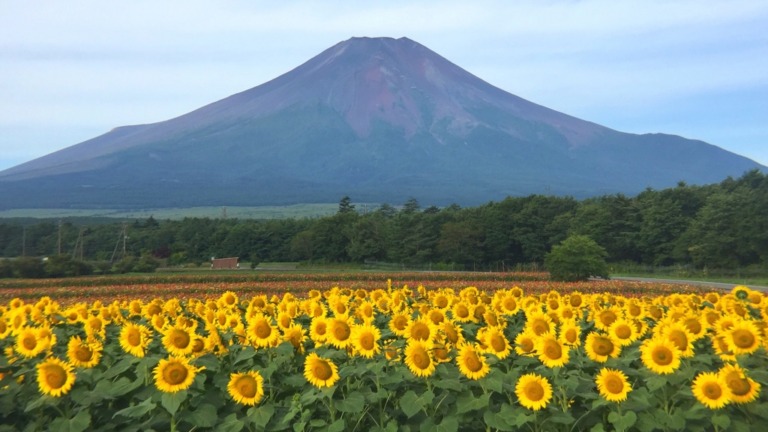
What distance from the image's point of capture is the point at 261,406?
4383mm

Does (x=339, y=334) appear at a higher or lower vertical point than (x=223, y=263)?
higher

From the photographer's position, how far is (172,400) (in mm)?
4102

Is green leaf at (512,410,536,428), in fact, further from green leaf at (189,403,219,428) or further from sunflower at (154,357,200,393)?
sunflower at (154,357,200,393)

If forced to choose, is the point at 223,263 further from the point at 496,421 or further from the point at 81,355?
the point at 496,421

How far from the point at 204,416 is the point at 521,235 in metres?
65.3

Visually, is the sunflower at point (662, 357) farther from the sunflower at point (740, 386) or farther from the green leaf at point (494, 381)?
the green leaf at point (494, 381)

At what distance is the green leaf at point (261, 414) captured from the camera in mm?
4164

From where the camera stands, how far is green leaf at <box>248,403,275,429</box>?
4.16m

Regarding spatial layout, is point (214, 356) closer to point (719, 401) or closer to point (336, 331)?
point (336, 331)

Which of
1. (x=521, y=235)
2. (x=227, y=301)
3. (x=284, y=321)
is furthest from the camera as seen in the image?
(x=521, y=235)

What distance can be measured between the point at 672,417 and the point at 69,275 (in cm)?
4764

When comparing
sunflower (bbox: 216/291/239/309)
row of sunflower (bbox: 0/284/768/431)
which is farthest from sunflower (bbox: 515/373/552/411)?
sunflower (bbox: 216/291/239/309)


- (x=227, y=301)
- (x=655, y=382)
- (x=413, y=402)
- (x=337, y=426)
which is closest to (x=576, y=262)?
(x=227, y=301)

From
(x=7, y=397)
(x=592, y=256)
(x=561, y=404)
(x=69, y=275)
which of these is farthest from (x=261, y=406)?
(x=69, y=275)
